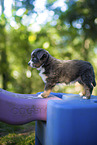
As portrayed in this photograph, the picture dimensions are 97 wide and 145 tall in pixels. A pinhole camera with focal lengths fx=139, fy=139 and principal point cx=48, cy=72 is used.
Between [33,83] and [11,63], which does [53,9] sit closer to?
[11,63]

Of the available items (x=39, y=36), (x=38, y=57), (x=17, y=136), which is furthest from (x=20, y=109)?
(x=39, y=36)

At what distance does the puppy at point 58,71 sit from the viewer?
1.87 meters

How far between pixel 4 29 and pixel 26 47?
4.00ft

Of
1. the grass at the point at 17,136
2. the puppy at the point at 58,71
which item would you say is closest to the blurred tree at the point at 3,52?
the grass at the point at 17,136

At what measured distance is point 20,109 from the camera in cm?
168

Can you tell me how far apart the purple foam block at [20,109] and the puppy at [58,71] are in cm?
20

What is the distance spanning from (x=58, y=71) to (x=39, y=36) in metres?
4.41

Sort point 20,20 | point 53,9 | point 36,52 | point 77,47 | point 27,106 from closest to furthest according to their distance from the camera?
point 27,106
point 36,52
point 20,20
point 53,9
point 77,47

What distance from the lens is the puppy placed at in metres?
1.87

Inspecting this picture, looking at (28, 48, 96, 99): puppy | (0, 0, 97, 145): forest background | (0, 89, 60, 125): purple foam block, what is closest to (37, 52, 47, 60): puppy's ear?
(28, 48, 96, 99): puppy

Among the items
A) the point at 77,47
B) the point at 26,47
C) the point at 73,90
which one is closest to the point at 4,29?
the point at 26,47

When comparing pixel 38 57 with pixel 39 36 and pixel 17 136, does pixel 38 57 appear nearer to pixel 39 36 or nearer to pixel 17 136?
pixel 17 136

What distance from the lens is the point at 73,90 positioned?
7.05 metres

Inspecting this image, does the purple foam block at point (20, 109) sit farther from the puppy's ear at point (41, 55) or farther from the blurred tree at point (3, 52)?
the blurred tree at point (3, 52)
